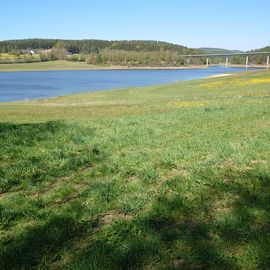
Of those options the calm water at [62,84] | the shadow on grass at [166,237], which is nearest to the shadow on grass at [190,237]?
the shadow on grass at [166,237]

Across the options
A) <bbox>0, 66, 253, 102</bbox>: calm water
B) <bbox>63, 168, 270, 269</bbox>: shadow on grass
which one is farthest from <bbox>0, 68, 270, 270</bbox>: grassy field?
<bbox>0, 66, 253, 102</bbox>: calm water

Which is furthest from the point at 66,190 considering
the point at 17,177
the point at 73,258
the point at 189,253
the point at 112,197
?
the point at 189,253

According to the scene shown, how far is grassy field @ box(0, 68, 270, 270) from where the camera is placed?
4227mm

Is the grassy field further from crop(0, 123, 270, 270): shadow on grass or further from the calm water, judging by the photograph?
the calm water

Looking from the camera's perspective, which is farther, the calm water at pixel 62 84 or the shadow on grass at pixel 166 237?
the calm water at pixel 62 84

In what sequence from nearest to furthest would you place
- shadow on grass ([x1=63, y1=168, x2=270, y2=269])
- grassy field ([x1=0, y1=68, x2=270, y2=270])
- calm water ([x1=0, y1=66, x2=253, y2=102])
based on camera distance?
1. shadow on grass ([x1=63, y1=168, x2=270, y2=269])
2. grassy field ([x1=0, y1=68, x2=270, y2=270])
3. calm water ([x1=0, y1=66, x2=253, y2=102])

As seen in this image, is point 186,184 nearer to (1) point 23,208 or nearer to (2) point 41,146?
(1) point 23,208

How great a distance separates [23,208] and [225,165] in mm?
4018

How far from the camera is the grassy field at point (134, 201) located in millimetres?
Result: 4227

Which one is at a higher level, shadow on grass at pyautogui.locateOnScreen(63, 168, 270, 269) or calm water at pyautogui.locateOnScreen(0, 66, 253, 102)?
shadow on grass at pyautogui.locateOnScreen(63, 168, 270, 269)

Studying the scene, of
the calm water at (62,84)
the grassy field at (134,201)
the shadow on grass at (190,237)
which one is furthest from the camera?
the calm water at (62,84)

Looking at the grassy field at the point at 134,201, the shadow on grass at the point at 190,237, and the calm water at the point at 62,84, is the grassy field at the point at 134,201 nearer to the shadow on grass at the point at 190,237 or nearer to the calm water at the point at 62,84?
the shadow on grass at the point at 190,237

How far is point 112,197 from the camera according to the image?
5.97 m

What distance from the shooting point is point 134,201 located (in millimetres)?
5699
